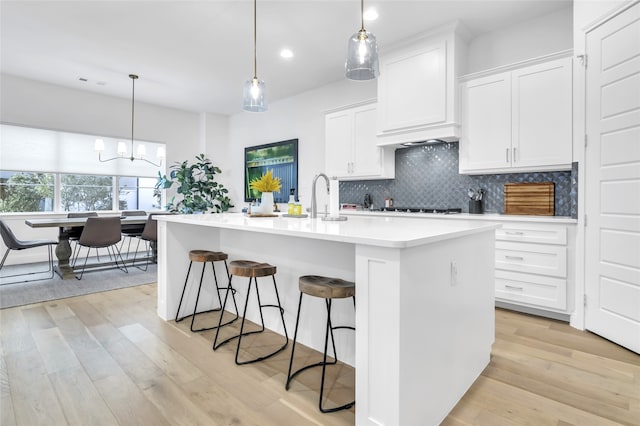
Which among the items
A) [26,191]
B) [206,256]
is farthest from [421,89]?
[26,191]

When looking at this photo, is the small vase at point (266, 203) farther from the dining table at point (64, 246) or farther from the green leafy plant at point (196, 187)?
the green leafy plant at point (196, 187)

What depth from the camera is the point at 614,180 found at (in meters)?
2.59

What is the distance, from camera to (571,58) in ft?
9.86

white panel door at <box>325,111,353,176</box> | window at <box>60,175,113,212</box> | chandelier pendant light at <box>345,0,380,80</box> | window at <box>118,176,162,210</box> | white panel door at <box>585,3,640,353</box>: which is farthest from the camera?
window at <box>118,176,162,210</box>

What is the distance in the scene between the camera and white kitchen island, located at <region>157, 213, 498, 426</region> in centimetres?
139

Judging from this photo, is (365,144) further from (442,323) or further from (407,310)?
(407,310)

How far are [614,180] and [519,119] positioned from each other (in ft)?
3.32

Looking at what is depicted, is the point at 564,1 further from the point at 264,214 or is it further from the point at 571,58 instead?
the point at 264,214

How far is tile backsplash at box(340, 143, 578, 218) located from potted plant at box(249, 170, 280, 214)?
2.27 meters

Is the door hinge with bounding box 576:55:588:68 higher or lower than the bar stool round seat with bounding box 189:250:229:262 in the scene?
higher

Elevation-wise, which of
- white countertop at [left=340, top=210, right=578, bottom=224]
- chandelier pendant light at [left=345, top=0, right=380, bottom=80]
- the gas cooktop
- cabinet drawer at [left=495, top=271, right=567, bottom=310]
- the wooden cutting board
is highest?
chandelier pendant light at [left=345, top=0, right=380, bottom=80]

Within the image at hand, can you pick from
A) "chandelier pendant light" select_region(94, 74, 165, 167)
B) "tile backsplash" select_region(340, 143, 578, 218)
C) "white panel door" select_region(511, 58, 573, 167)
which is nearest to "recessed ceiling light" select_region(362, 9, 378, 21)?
"white panel door" select_region(511, 58, 573, 167)

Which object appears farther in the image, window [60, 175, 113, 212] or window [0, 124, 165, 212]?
window [60, 175, 113, 212]

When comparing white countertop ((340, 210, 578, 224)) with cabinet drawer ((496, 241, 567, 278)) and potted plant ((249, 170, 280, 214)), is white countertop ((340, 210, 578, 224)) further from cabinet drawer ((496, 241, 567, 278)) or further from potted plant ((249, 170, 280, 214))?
potted plant ((249, 170, 280, 214))
